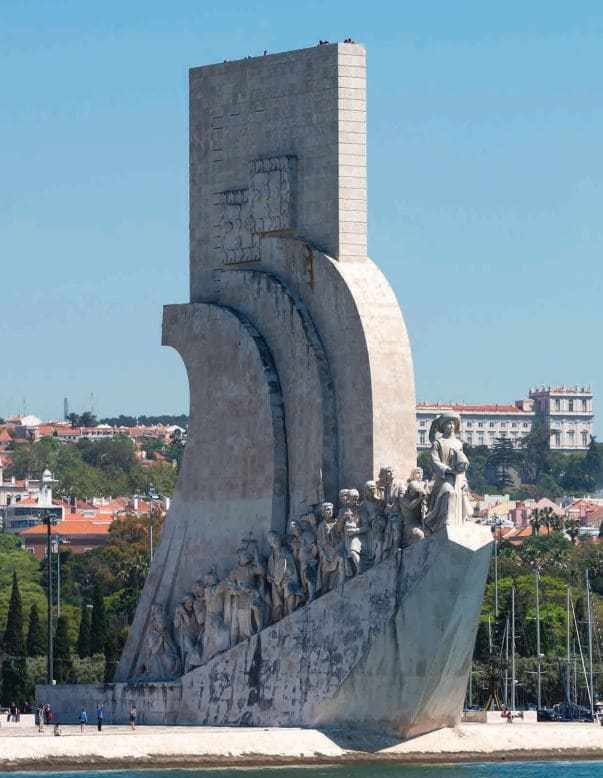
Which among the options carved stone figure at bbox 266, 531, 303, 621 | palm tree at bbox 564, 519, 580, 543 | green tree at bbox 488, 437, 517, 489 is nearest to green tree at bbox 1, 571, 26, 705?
carved stone figure at bbox 266, 531, 303, 621

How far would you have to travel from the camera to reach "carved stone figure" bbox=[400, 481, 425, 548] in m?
48.4

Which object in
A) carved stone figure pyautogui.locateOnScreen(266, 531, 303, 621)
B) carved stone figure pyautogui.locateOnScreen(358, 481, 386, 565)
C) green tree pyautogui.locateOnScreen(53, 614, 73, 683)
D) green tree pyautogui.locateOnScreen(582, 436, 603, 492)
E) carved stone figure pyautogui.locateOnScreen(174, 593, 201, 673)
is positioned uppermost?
green tree pyautogui.locateOnScreen(582, 436, 603, 492)

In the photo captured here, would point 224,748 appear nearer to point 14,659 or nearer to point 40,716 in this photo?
point 40,716

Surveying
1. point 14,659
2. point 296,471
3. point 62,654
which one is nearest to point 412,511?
point 296,471

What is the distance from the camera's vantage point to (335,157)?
5078 centimetres

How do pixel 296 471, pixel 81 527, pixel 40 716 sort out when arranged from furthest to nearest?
1. pixel 81 527
2. pixel 40 716
3. pixel 296 471

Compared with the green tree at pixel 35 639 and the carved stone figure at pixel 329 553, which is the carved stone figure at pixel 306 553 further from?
the green tree at pixel 35 639

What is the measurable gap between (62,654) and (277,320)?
19.7 m

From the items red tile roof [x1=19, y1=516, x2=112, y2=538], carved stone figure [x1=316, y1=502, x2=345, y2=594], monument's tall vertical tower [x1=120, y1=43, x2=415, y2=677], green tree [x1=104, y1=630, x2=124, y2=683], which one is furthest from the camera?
red tile roof [x1=19, y1=516, x2=112, y2=538]

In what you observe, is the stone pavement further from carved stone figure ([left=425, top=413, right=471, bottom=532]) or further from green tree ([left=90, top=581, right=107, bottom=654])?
green tree ([left=90, top=581, right=107, bottom=654])

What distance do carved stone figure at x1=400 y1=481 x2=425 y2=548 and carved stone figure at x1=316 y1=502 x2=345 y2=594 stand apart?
4.32 feet

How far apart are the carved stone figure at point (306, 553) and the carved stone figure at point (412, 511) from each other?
1.99m

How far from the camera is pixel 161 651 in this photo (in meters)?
52.2

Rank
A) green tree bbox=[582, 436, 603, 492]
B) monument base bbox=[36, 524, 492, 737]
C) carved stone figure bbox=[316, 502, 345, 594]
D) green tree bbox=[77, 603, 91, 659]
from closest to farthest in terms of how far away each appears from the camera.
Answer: monument base bbox=[36, 524, 492, 737] → carved stone figure bbox=[316, 502, 345, 594] → green tree bbox=[77, 603, 91, 659] → green tree bbox=[582, 436, 603, 492]
